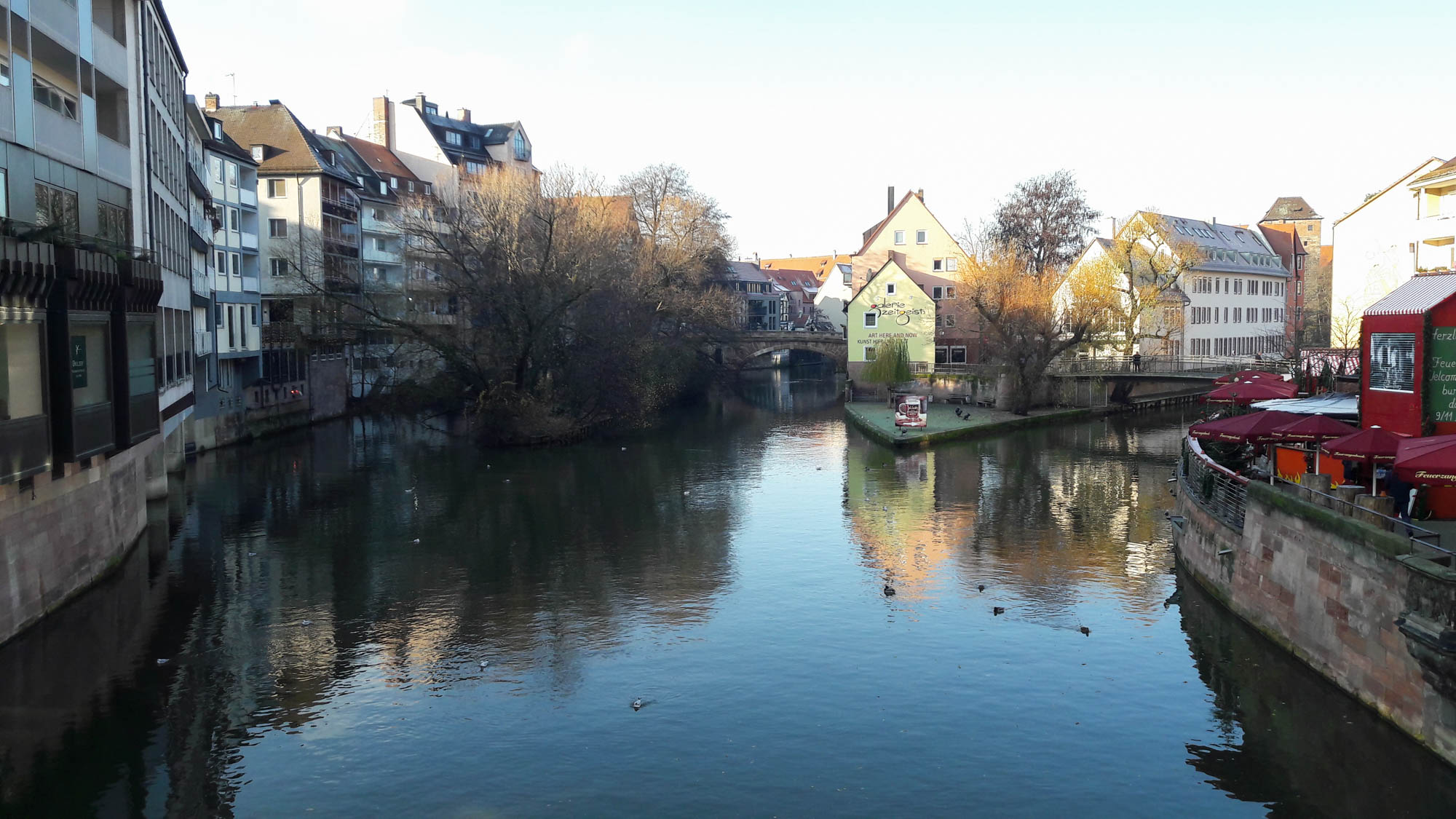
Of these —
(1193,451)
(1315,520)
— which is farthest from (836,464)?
(1315,520)

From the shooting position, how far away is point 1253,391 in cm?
3016

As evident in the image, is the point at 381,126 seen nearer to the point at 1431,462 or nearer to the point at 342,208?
the point at 342,208

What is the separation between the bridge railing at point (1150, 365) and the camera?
191 feet

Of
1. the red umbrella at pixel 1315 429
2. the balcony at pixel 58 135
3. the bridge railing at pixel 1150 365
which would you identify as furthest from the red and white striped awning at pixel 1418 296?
the bridge railing at pixel 1150 365

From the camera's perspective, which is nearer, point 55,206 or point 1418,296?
point 55,206

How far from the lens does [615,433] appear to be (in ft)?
162

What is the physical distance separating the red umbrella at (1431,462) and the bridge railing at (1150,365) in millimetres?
42598

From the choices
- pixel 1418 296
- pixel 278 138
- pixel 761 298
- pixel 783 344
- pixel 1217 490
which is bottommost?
pixel 1217 490

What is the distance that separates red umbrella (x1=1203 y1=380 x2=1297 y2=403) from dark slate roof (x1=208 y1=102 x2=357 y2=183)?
3948 cm

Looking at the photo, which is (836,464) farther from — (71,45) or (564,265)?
(71,45)

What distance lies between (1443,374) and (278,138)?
49281mm

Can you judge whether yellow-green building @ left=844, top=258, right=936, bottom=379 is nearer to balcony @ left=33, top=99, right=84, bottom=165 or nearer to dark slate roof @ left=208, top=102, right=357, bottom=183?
dark slate roof @ left=208, top=102, right=357, bottom=183

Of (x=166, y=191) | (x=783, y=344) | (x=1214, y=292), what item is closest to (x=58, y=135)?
(x=166, y=191)

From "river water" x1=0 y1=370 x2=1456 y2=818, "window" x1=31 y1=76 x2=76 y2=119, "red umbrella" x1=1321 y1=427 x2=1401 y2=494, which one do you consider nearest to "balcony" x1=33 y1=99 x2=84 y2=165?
"window" x1=31 y1=76 x2=76 y2=119
